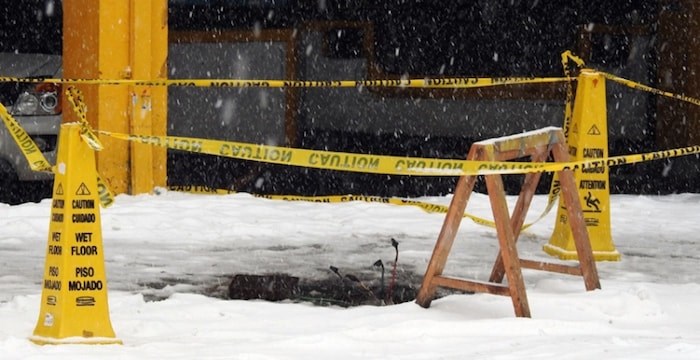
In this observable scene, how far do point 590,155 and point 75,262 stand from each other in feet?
15.5

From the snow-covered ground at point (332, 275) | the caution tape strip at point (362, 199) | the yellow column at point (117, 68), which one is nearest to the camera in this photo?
the snow-covered ground at point (332, 275)

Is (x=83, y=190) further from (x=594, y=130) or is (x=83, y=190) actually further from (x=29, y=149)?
(x=594, y=130)

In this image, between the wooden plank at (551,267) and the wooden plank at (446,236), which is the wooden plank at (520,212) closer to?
the wooden plank at (551,267)

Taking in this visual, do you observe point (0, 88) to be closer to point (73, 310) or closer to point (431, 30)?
point (73, 310)

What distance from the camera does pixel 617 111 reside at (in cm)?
2062

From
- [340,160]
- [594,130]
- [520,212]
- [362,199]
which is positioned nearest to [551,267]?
[520,212]

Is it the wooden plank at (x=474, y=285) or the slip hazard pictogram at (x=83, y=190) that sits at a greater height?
the slip hazard pictogram at (x=83, y=190)

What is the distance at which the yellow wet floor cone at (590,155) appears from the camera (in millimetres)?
10555

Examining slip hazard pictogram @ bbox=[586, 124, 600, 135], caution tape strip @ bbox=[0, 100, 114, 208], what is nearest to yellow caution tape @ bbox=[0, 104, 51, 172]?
caution tape strip @ bbox=[0, 100, 114, 208]

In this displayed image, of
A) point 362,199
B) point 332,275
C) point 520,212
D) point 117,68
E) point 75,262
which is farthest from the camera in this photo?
point 117,68

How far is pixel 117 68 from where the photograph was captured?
13.4 meters

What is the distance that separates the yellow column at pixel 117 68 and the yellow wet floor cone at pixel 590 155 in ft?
14.8

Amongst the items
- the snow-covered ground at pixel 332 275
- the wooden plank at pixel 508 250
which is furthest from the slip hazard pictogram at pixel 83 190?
the wooden plank at pixel 508 250

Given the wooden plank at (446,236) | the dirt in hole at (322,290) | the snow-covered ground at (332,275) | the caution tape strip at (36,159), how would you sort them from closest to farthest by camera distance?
the snow-covered ground at (332,275) → the caution tape strip at (36,159) → the wooden plank at (446,236) → the dirt in hole at (322,290)
